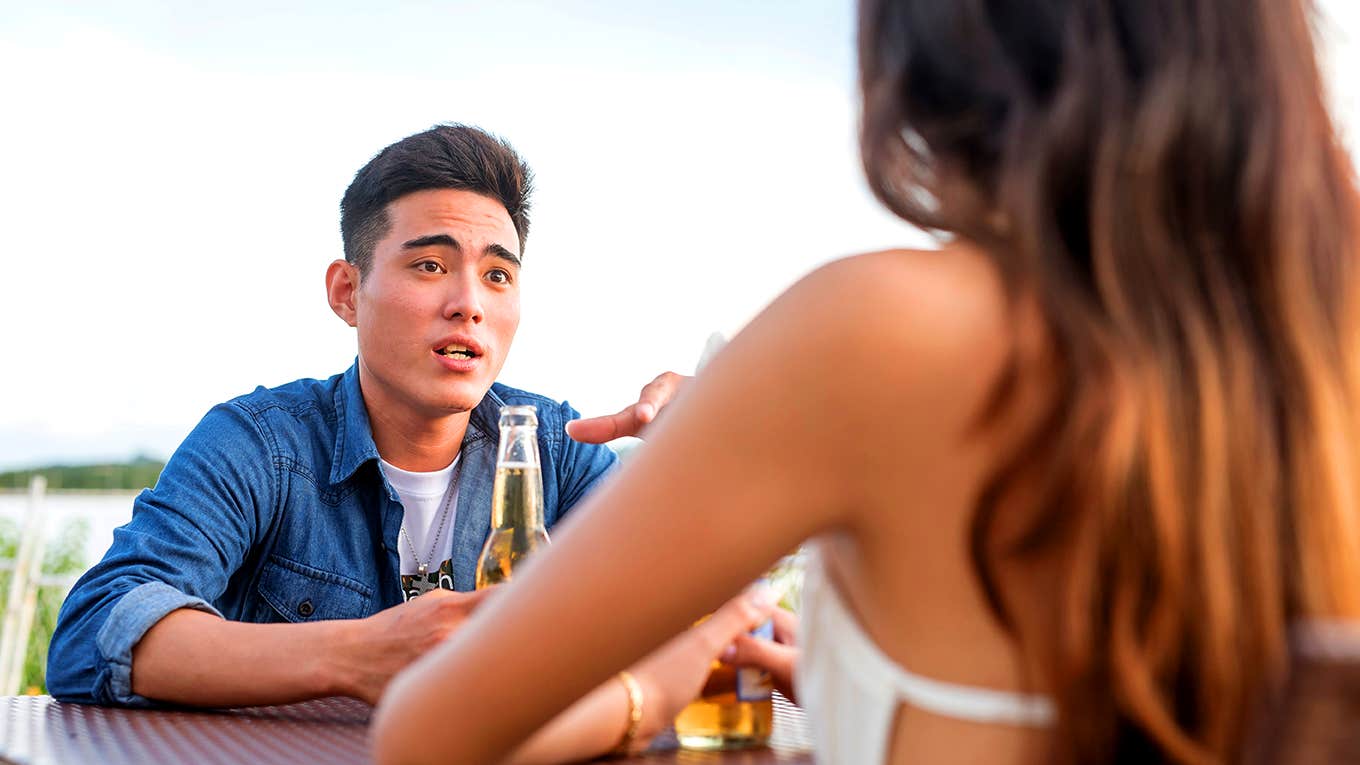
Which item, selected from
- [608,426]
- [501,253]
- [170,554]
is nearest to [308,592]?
[170,554]

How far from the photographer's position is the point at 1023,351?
0.73 metres

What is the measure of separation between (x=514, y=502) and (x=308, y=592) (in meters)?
0.98

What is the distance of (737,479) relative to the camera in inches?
29.7

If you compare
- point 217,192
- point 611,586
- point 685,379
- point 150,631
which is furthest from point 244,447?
point 217,192

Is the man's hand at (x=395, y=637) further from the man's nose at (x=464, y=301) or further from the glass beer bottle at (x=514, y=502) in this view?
the man's nose at (x=464, y=301)

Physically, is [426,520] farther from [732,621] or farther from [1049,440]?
[1049,440]

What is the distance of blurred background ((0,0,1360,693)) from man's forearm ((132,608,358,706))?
707cm

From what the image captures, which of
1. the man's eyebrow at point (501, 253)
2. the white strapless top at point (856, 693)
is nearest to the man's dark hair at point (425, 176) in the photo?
the man's eyebrow at point (501, 253)

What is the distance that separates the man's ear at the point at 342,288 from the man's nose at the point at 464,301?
0.34 metres

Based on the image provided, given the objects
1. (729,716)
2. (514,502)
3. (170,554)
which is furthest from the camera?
(170,554)

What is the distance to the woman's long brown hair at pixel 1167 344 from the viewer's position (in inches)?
27.7

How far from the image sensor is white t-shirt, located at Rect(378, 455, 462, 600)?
243 centimetres

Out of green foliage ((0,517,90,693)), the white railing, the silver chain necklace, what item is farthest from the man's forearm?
green foliage ((0,517,90,693))

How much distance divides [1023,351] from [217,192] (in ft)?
38.2
